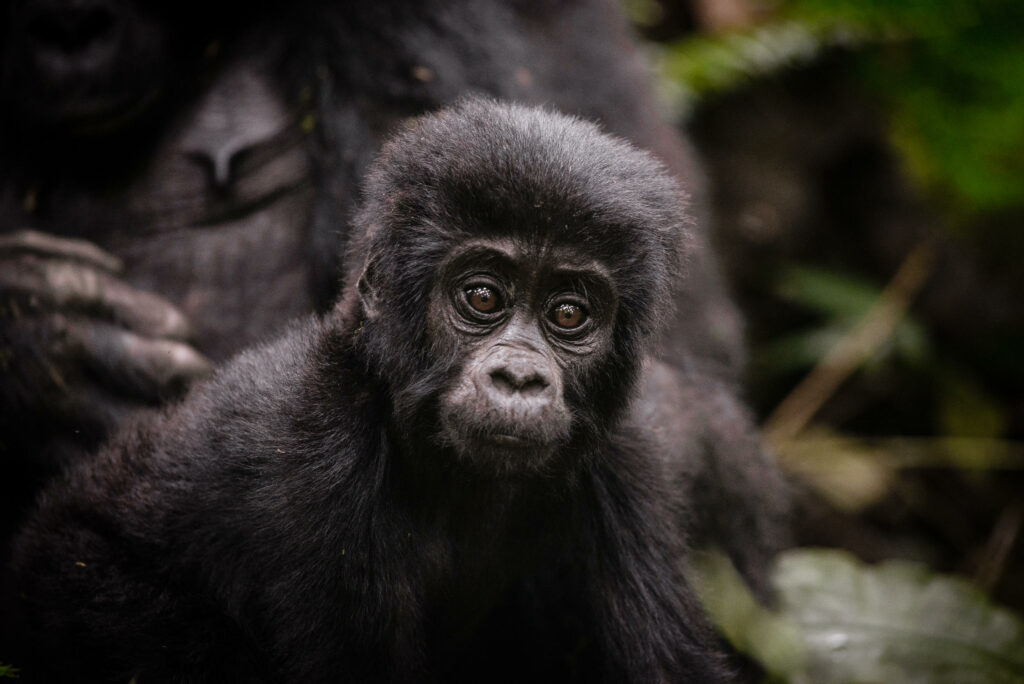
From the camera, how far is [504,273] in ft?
8.08

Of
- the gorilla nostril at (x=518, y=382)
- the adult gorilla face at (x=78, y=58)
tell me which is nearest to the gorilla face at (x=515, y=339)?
the gorilla nostril at (x=518, y=382)

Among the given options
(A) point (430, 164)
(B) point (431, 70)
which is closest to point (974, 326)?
(B) point (431, 70)

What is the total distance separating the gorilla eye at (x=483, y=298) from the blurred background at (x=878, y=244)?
379 cm

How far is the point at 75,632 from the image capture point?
2.53 meters

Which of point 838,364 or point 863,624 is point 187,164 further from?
point 838,364

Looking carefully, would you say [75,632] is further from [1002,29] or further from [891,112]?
[891,112]

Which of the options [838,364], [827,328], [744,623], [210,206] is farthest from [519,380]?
[827,328]

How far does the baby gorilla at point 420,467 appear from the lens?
7.91ft

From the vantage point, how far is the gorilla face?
7.61 feet

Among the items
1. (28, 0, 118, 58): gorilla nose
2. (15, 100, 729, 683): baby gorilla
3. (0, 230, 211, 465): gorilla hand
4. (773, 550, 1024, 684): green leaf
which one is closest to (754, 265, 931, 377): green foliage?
(773, 550, 1024, 684): green leaf

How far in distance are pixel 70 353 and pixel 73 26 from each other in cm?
101

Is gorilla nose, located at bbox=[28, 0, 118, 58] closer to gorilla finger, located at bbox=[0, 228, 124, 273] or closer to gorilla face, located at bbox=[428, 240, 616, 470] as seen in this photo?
gorilla finger, located at bbox=[0, 228, 124, 273]

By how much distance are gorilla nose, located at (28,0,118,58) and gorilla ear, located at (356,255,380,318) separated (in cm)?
138

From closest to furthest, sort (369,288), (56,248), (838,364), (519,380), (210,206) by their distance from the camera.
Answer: (519,380) < (369,288) < (56,248) < (210,206) < (838,364)
